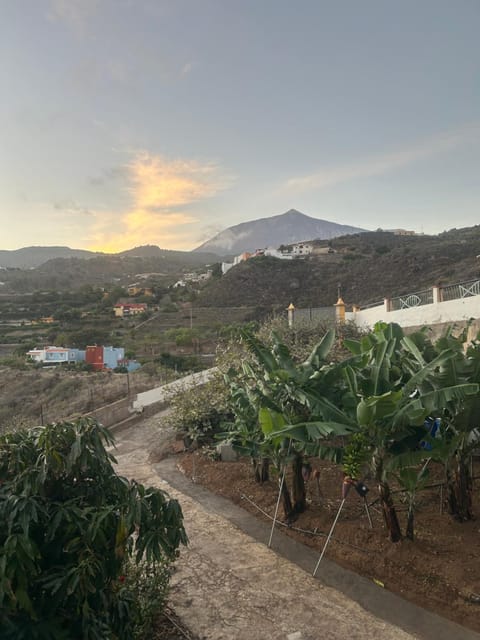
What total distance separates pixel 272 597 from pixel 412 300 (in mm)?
12214

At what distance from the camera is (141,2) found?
1227 centimetres

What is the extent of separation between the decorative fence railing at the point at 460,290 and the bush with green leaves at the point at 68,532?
10.9 m

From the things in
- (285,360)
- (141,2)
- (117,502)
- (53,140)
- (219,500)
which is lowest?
(219,500)

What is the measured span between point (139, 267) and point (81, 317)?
191 ft

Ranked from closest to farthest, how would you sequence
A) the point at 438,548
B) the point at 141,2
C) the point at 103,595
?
the point at 103,595 < the point at 438,548 < the point at 141,2

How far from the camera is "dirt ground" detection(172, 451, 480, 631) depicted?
4871mm

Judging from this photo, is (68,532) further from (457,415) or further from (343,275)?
(343,275)

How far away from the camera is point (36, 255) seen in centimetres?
15900

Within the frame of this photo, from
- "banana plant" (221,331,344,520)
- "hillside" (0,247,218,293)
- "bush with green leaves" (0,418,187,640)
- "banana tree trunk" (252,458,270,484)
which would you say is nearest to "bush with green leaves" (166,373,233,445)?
"banana tree trunk" (252,458,270,484)

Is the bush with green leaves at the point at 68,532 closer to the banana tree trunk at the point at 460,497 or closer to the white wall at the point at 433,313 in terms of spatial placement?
the banana tree trunk at the point at 460,497

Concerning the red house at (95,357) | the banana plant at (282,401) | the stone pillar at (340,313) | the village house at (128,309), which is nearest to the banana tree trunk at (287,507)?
the banana plant at (282,401)

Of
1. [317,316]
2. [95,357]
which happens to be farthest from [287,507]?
[95,357]

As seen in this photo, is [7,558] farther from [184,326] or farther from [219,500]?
[184,326]

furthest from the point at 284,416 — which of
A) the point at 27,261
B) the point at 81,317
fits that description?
the point at 27,261
